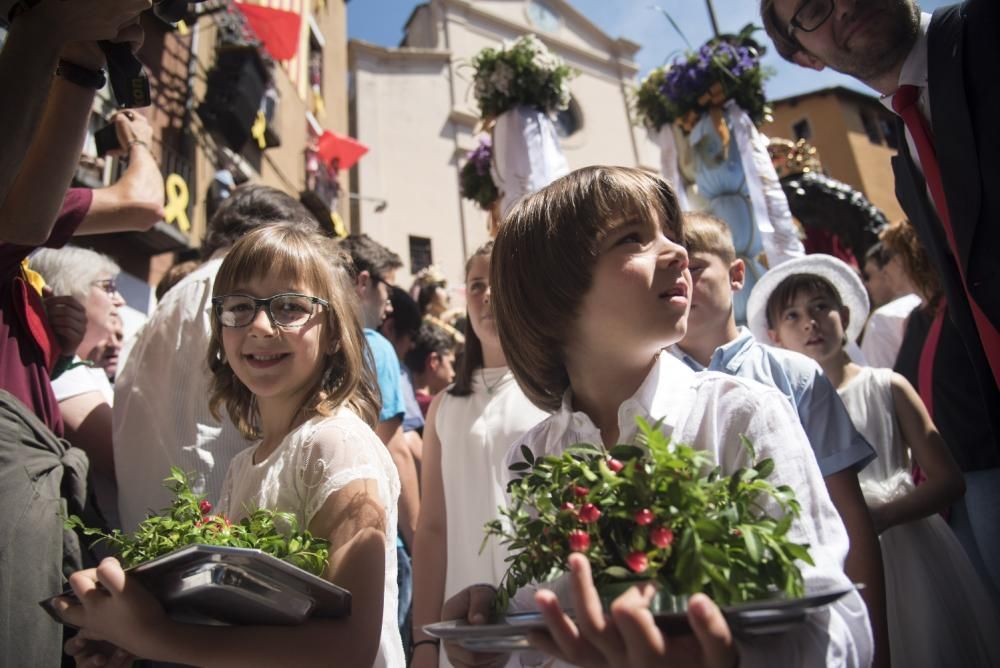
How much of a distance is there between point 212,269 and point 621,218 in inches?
67.5

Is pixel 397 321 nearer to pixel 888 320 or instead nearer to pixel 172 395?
pixel 172 395


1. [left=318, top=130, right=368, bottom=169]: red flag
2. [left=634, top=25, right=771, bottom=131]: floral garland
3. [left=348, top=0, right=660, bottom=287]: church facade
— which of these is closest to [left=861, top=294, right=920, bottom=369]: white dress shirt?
[left=634, top=25, right=771, bottom=131]: floral garland

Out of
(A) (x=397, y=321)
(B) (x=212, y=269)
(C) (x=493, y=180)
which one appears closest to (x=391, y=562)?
(B) (x=212, y=269)

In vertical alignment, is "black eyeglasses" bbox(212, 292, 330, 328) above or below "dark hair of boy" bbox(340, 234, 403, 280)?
below

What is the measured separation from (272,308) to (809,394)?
5.09 ft

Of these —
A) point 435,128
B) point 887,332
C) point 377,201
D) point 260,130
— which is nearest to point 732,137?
point 887,332

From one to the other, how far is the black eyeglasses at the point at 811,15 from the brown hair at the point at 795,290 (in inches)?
41.6

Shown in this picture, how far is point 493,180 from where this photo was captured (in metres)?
4.74

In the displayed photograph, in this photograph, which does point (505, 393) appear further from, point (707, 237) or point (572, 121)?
point (572, 121)

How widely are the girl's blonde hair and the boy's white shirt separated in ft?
1.98

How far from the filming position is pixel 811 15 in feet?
7.13

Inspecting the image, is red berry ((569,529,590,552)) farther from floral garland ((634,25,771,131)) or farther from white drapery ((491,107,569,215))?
floral garland ((634,25,771,131))

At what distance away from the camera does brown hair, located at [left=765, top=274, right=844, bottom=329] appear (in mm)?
2875

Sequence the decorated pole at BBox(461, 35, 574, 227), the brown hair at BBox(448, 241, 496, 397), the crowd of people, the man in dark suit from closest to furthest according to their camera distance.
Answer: the crowd of people < the man in dark suit < the brown hair at BBox(448, 241, 496, 397) < the decorated pole at BBox(461, 35, 574, 227)
